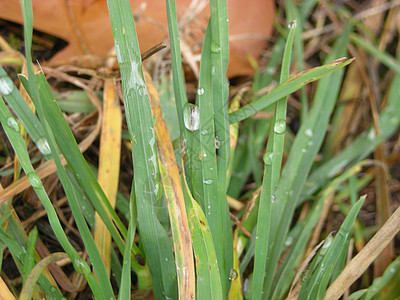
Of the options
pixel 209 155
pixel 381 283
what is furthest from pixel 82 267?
pixel 381 283

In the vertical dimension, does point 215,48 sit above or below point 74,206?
above

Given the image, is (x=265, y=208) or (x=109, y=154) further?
(x=109, y=154)

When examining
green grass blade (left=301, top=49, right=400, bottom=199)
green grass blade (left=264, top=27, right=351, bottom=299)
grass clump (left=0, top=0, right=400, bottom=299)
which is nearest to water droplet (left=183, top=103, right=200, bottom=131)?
grass clump (left=0, top=0, right=400, bottom=299)

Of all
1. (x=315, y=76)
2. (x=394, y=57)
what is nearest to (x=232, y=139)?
(x=315, y=76)

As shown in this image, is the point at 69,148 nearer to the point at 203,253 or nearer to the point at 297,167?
the point at 203,253

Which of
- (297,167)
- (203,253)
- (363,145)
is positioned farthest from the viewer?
(363,145)

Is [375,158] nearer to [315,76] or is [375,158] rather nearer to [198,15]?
[315,76]
